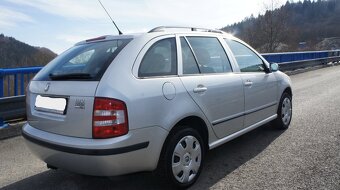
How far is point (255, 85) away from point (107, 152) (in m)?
2.51

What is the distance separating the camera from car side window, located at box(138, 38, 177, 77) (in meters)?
3.27

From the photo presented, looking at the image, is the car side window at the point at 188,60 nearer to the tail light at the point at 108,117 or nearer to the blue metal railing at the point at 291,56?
the tail light at the point at 108,117

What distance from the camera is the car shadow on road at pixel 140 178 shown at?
3662 millimetres

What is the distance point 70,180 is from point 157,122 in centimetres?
142

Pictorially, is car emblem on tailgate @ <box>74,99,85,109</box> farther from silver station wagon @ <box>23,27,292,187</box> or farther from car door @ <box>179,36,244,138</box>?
car door @ <box>179,36,244,138</box>

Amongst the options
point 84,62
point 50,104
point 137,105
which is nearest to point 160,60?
point 137,105

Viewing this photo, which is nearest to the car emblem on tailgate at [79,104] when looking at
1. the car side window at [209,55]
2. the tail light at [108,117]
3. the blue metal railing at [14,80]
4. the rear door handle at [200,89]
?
the tail light at [108,117]

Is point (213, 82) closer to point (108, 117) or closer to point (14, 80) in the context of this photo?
point (108, 117)

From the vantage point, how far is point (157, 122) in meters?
3.13

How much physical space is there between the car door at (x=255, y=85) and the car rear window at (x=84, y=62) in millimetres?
1757

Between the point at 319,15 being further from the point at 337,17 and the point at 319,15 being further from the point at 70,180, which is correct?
the point at 70,180

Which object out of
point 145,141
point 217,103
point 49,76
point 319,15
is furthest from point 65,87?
point 319,15

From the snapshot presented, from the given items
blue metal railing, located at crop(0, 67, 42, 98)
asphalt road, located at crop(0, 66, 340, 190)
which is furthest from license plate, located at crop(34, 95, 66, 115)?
blue metal railing, located at crop(0, 67, 42, 98)

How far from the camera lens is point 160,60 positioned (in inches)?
135
